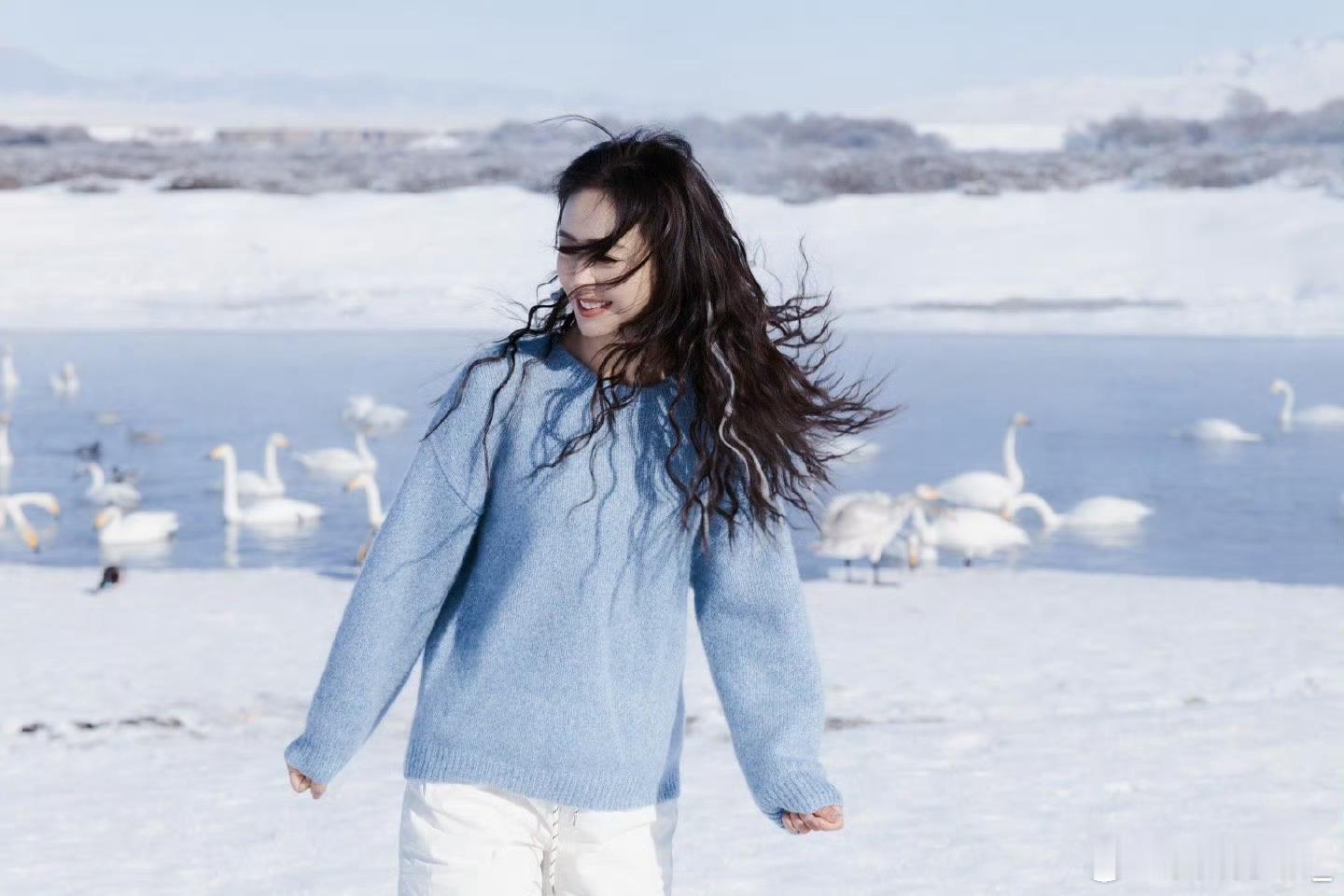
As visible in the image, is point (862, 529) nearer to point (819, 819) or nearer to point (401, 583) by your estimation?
point (819, 819)

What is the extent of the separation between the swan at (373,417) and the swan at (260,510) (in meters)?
3.44

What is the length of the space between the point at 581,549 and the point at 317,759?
1.31ft

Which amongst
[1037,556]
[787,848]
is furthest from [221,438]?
[787,848]

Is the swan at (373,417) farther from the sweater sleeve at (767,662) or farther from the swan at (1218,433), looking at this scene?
the sweater sleeve at (767,662)

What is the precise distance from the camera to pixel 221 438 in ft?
41.5

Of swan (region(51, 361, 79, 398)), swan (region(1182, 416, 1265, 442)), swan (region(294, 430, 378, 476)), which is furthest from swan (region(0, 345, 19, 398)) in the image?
swan (region(1182, 416, 1265, 442))

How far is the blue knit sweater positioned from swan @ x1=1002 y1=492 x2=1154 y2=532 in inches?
302

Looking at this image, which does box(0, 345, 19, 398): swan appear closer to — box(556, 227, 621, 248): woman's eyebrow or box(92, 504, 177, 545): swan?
box(92, 504, 177, 545): swan

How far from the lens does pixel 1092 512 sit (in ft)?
31.5

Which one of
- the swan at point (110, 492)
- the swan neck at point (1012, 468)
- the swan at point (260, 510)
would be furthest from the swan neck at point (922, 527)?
the swan at point (110, 492)

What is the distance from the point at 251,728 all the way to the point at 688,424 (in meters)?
3.41

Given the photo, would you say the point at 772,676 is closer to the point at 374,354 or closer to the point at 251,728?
the point at 251,728

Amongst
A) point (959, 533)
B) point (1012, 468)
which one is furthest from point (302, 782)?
point (1012, 468)

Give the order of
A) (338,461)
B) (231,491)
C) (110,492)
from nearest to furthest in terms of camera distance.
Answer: (231,491), (110,492), (338,461)
